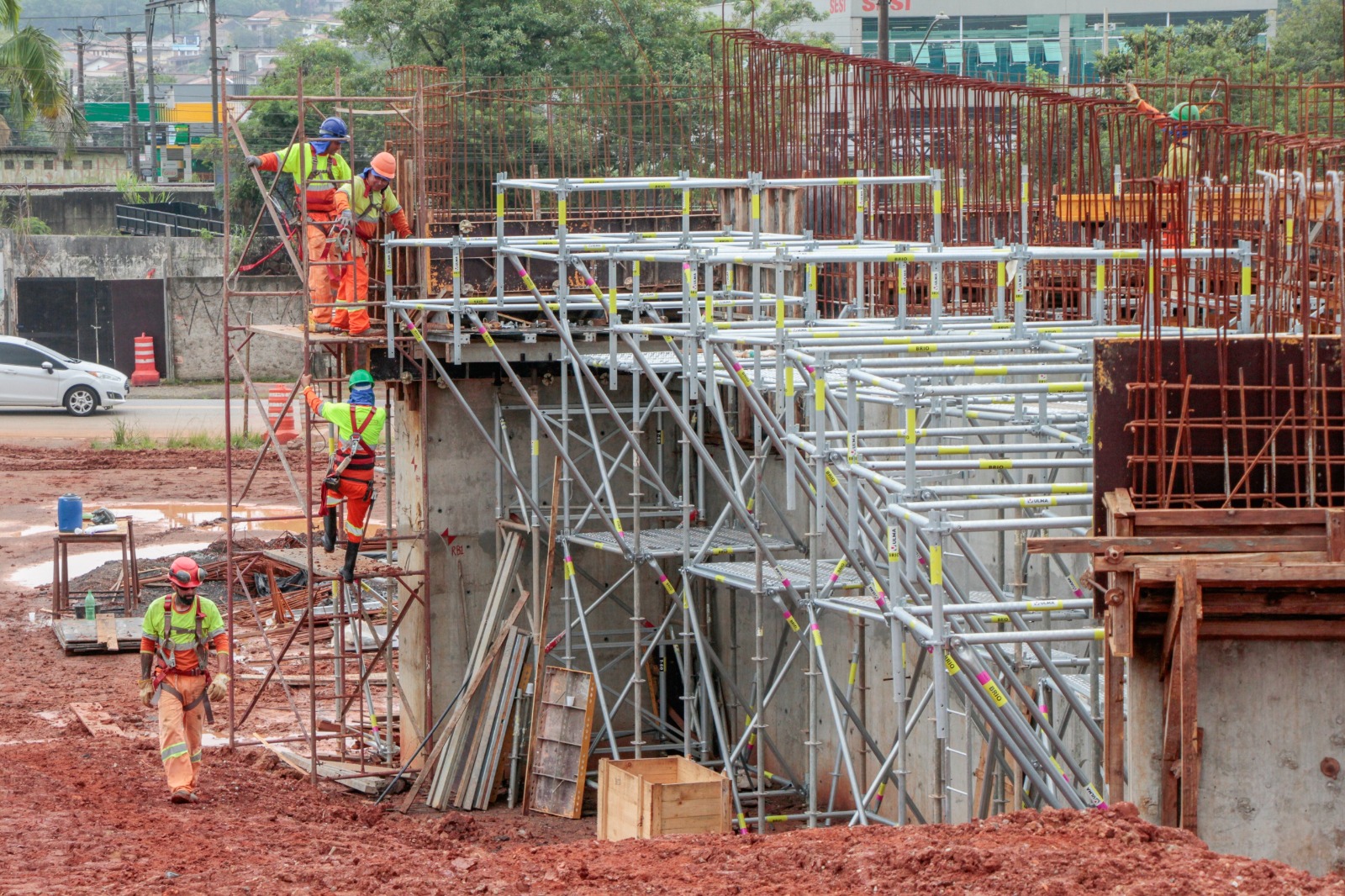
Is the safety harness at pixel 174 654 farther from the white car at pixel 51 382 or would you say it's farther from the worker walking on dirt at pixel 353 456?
the white car at pixel 51 382

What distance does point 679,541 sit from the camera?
48.8 ft

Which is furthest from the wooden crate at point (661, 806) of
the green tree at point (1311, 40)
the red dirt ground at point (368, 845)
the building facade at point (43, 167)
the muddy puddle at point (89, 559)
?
the building facade at point (43, 167)

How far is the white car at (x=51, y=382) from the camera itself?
33906mm

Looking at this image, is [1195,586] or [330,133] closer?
[1195,586]

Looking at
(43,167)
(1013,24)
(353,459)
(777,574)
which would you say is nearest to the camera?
(777,574)

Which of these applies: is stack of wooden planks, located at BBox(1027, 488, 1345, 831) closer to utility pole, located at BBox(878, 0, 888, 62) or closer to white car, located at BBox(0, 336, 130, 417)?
utility pole, located at BBox(878, 0, 888, 62)

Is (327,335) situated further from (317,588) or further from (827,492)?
(827,492)

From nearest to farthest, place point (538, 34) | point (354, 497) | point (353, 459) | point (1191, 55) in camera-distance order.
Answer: point (353, 459), point (354, 497), point (538, 34), point (1191, 55)

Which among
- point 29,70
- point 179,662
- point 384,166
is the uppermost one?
point 29,70

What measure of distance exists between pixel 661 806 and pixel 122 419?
983 inches

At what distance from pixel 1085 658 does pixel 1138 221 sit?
663cm

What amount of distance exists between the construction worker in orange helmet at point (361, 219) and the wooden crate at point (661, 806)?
5.08m

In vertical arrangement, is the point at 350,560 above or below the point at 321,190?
below

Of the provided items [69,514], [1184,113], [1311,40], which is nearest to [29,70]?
[69,514]
